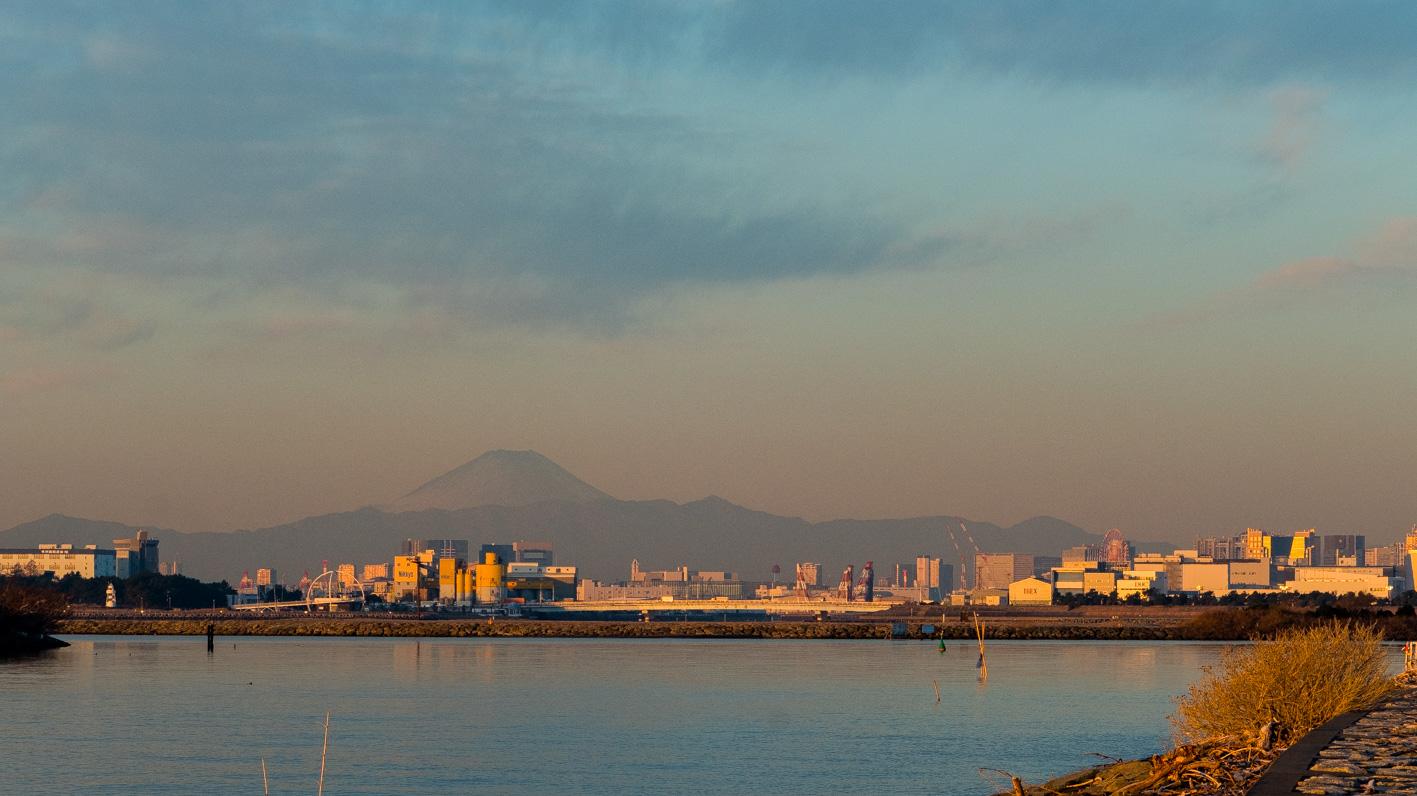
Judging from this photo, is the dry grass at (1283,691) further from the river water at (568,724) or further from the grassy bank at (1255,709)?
the river water at (568,724)

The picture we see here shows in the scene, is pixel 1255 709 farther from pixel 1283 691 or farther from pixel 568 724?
pixel 568 724

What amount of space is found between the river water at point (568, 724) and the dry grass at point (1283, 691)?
7502 mm

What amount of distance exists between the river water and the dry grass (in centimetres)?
750

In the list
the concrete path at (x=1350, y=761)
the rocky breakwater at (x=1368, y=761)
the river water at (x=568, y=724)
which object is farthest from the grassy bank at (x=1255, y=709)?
the river water at (x=568, y=724)

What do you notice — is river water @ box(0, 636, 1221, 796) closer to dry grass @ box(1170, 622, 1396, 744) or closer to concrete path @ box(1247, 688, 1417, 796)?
dry grass @ box(1170, 622, 1396, 744)

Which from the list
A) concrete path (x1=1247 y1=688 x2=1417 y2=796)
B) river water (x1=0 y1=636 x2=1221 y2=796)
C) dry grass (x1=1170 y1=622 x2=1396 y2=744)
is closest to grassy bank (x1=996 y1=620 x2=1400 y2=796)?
dry grass (x1=1170 y1=622 x2=1396 y2=744)

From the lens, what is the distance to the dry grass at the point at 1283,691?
31906 millimetres

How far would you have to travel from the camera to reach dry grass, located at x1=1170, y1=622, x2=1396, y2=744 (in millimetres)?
31906

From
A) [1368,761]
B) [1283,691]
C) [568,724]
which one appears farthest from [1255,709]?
[568,724]

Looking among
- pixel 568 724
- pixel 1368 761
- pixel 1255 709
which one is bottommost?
pixel 568 724

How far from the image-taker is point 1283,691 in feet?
107

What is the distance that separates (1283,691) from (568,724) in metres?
30.4

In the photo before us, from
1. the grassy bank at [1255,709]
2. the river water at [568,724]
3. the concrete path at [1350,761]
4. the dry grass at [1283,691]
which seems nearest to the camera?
the concrete path at [1350,761]

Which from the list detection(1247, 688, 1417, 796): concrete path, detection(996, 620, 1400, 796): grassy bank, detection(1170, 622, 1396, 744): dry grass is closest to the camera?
detection(1247, 688, 1417, 796): concrete path
